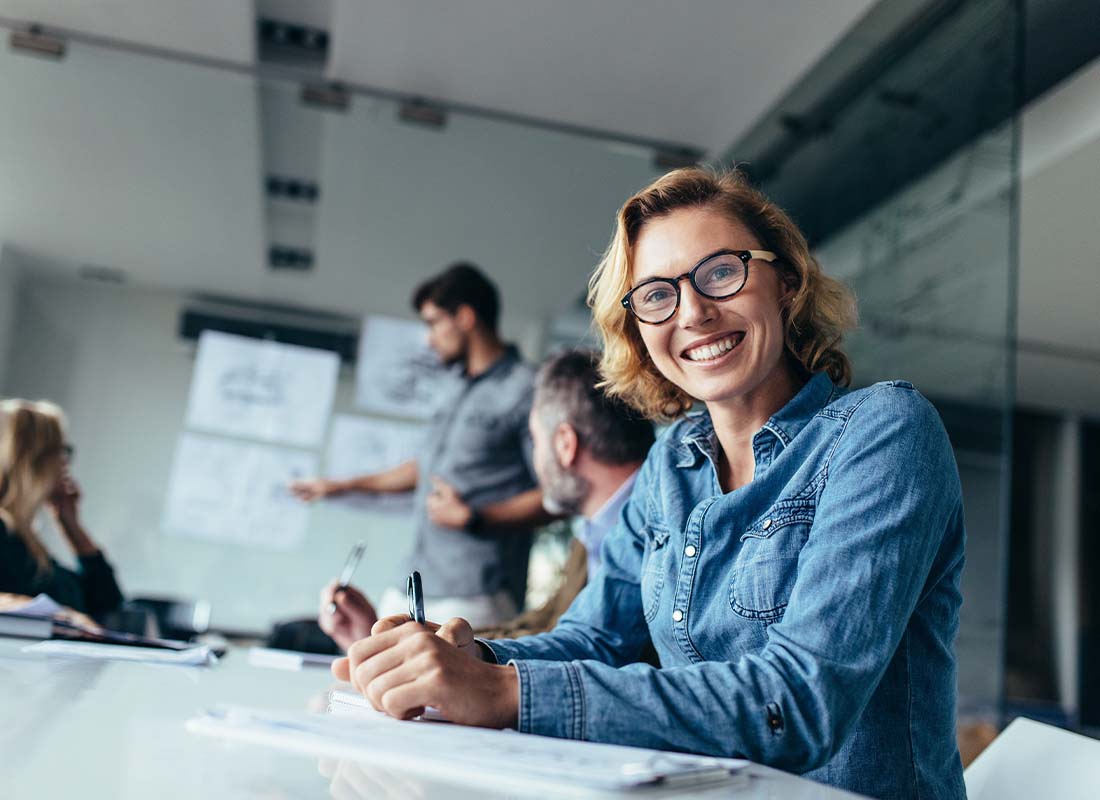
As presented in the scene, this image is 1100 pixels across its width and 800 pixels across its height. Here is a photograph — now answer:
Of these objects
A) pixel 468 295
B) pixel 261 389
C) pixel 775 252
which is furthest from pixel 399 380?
pixel 775 252

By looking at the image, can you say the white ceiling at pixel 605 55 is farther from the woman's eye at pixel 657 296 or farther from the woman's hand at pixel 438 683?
the woman's hand at pixel 438 683

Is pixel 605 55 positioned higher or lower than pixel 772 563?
higher

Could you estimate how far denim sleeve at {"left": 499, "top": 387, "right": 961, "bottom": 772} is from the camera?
826 mm

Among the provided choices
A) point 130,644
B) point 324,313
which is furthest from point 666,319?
point 324,313

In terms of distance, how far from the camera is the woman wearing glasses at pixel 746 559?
32.9 inches

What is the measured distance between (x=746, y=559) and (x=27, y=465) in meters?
2.55

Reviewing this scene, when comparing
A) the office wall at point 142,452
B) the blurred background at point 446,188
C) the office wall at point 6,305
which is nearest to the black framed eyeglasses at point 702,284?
the blurred background at point 446,188

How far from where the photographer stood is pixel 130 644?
166 centimetres

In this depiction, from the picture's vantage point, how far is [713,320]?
1256 millimetres

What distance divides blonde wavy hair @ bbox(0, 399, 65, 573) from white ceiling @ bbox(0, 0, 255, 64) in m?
1.63

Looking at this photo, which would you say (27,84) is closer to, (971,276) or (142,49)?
(142,49)

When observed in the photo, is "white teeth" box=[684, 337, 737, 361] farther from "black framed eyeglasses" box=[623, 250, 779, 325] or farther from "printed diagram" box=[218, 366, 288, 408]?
"printed diagram" box=[218, 366, 288, 408]

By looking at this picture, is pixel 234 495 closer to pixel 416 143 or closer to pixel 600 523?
pixel 416 143

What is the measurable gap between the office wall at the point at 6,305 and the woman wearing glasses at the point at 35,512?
3.49ft
